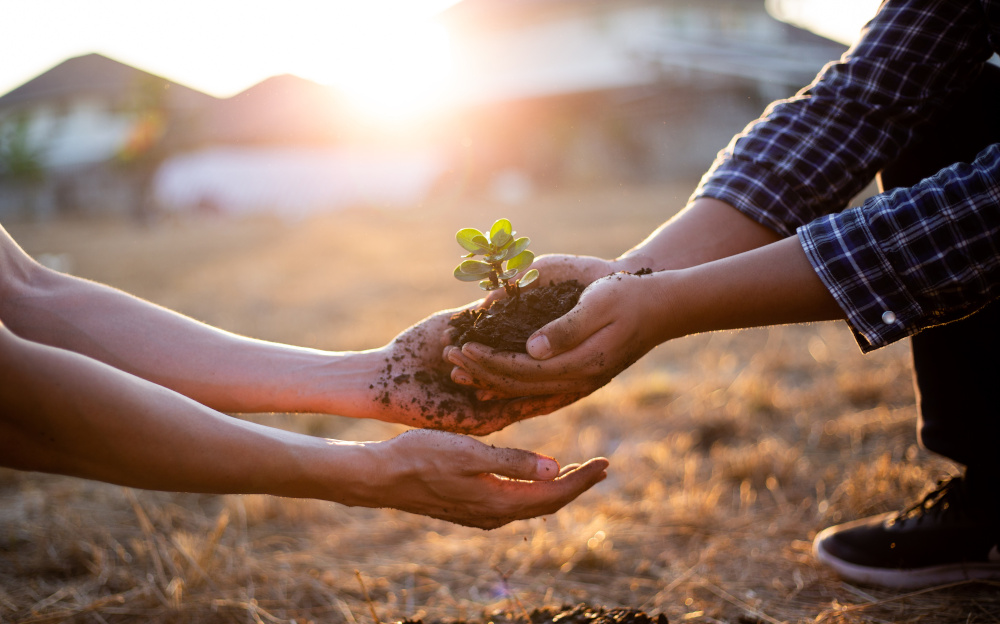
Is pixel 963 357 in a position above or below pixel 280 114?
below

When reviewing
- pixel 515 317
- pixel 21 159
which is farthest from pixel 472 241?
pixel 21 159

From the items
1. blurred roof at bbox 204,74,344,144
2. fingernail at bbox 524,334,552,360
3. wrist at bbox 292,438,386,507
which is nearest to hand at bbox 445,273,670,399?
fingernail at bbox 524,334,552,360

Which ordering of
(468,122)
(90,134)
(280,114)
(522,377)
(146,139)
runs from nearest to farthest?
1. (522,377)
2. (468,122)
3. (146,139)
4. (280,114)
5. (90,134)

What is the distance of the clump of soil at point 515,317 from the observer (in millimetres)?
1322

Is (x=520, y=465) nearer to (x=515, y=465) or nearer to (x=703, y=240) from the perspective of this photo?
(x=515, y=465)

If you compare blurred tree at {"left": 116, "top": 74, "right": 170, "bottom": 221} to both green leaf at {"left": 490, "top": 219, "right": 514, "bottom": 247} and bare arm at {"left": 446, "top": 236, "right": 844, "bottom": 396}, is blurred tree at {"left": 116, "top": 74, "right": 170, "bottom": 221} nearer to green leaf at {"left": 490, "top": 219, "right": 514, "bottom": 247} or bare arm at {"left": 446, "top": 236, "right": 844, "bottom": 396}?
green leaf at {"left": 490, "top": 219, "right": 514, "bottom": 247}

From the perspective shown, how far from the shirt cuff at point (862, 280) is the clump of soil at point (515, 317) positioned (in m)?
0.51

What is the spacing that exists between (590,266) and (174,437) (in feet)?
3.38

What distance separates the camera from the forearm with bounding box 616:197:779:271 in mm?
1607

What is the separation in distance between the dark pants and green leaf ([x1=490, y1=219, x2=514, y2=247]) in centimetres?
102

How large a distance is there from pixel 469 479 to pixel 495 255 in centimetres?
49

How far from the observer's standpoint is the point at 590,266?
1.62 m

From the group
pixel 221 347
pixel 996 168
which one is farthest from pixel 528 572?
pixel 996 168

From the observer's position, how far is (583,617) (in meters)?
1.18
